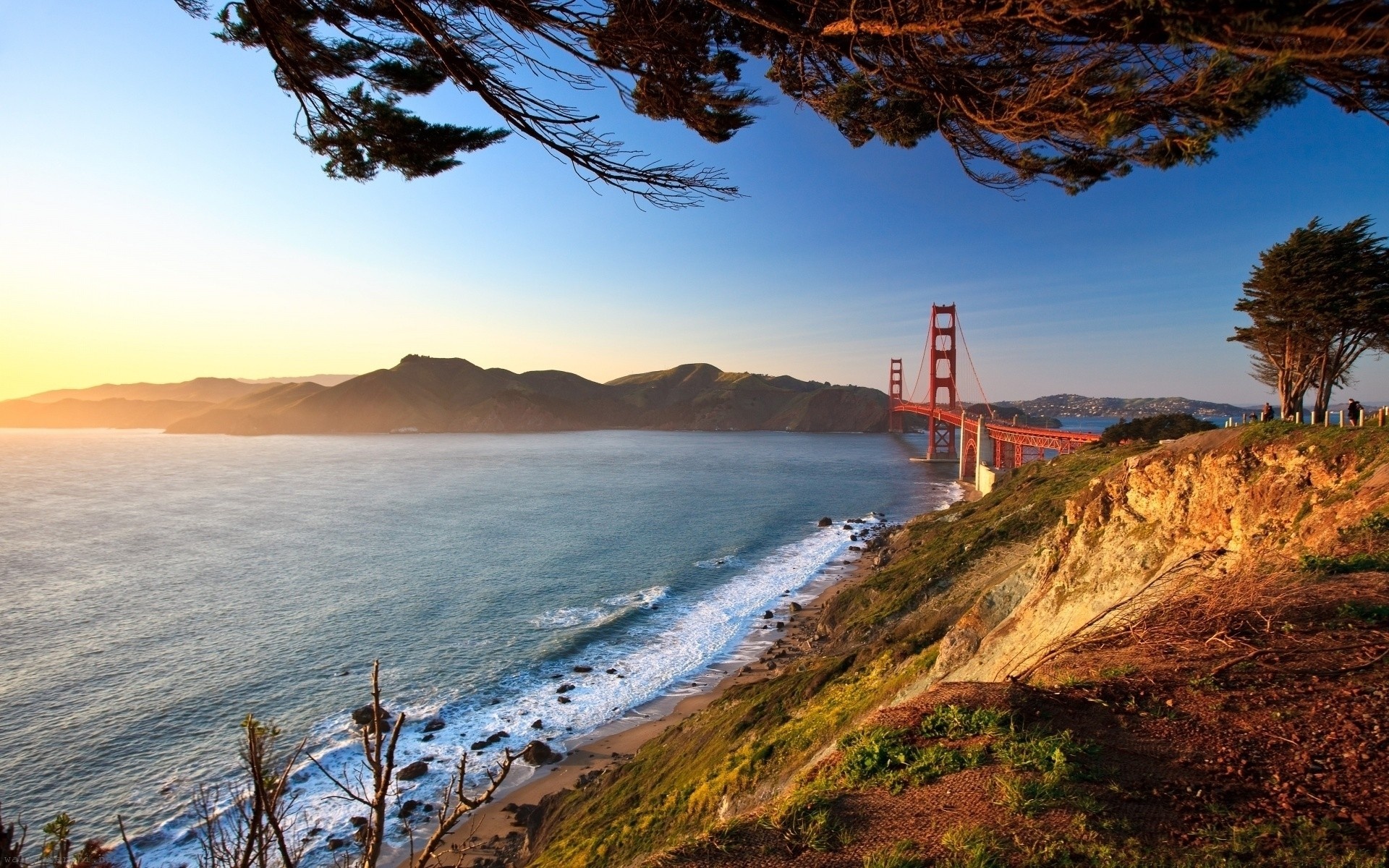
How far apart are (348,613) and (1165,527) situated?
846 inches

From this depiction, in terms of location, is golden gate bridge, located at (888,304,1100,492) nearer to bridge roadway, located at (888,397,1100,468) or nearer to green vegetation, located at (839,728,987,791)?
bridge roadway, located at (888,397,1100,468)

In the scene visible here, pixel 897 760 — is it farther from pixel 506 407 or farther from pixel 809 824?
pixel 506 407

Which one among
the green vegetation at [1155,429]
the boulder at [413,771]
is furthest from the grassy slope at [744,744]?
the green vegetation at [1155,429]

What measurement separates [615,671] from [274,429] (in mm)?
158350

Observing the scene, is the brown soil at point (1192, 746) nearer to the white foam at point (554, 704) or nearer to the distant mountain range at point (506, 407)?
the white foam at point (554, 704)

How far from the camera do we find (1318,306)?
1586 cm

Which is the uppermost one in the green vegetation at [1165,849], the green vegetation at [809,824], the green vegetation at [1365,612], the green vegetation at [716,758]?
the green vegetation at [1365,612]

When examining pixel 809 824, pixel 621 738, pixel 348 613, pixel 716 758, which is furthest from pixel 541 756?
pixel 348 613

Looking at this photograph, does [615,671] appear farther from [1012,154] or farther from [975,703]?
[1012,154]

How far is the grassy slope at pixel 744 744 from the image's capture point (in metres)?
7.38

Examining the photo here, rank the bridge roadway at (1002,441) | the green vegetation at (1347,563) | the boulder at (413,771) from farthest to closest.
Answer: the bridge roadway at (1002,441) → the boulder at (413,771) → the green vegetation at (1347,563)

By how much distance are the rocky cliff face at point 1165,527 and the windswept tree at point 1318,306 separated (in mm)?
9286

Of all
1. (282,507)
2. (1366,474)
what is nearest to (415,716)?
(1366,474)

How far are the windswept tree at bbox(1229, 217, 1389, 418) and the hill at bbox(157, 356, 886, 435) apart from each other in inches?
4456
